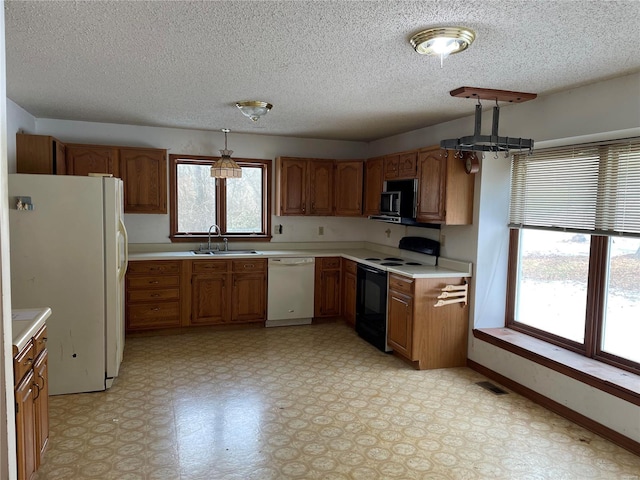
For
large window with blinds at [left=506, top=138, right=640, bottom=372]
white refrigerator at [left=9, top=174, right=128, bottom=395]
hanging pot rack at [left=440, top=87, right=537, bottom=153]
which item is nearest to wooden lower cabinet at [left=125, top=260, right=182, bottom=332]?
white refrigerator at [left=9, top=174, right=128, bottom=395]

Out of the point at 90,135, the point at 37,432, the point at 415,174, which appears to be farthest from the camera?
the point at 90,135

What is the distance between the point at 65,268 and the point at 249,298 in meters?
2.24

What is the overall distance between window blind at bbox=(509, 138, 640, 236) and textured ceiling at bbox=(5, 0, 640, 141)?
0.56m

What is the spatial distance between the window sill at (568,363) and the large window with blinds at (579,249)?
10 centimetres

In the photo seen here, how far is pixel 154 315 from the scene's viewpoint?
4.87 m

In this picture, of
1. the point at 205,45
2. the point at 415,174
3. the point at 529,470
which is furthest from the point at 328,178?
the point at 529,470

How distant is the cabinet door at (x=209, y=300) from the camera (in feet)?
16.5

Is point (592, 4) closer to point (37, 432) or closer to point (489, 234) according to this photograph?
point (489, 234)

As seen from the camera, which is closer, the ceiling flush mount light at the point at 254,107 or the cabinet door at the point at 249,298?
the ceiling flush mount light at the point at 254,107

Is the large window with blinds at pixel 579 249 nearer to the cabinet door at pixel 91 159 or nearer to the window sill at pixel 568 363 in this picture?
the window sill at pixel 568 363

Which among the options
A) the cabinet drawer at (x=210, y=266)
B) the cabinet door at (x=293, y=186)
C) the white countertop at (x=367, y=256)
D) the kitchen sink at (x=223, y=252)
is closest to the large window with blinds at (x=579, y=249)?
the white countertop at (x=367, y=256)

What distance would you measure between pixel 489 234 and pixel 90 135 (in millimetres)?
4348

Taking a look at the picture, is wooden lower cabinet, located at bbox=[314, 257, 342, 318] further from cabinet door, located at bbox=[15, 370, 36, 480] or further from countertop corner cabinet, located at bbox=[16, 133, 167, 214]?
cabinet door, located at bbox=[15, 370, 36, 480]

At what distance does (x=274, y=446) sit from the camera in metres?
2.76
